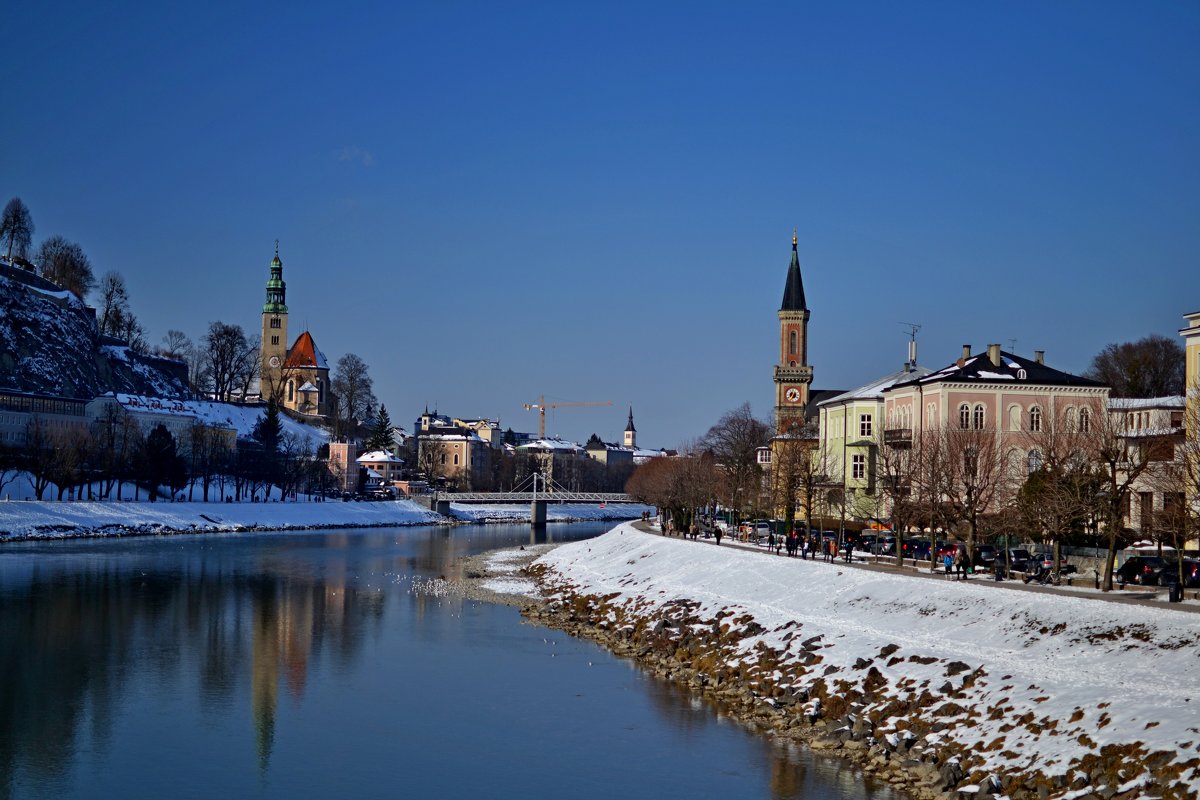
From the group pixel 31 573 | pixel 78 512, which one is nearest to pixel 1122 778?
pixel 31 573

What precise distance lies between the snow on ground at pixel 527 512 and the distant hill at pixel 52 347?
125 ft

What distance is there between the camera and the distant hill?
12056 cm

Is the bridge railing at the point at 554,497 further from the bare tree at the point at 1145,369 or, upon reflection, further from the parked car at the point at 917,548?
the parked car at the point at 917,548

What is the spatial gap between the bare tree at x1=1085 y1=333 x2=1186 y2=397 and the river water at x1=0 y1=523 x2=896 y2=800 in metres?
52.5

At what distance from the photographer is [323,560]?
68.9m

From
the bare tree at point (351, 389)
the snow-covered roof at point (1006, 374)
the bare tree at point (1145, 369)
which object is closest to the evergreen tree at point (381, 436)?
the bare tree at point (351, 389)

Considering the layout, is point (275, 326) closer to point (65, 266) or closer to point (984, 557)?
point (65, 266)

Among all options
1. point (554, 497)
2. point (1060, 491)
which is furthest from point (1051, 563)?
point (554, 497)

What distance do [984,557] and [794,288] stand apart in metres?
63.5

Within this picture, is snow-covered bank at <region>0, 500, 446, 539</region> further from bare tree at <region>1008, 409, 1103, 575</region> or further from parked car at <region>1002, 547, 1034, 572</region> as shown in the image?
bare tree at <region>1008, 409, 1103, 575</region>

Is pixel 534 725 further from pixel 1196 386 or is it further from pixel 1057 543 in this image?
pixel 1196 386

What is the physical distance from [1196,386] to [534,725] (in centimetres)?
2479

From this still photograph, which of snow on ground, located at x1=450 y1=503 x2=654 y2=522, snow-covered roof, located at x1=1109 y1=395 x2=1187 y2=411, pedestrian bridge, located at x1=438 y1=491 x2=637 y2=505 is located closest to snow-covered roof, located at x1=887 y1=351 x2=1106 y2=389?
snow-covered roof, located at x1=1109 y1=395 x2=1187 y2=411

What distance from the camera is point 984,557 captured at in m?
43.5
